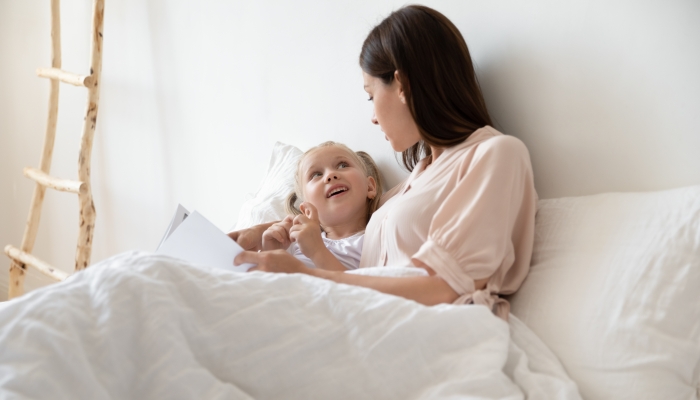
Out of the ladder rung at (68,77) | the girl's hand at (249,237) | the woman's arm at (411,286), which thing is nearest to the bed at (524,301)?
the woman's arm at (411,286)

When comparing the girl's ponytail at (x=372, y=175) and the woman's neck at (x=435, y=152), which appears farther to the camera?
the girl's ponytail at (x=372, y=175)

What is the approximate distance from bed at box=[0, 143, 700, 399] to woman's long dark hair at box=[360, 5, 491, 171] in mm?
349

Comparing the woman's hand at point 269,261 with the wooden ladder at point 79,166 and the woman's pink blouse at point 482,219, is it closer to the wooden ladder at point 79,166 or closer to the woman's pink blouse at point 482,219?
the woman's pink blouse at point 482,219

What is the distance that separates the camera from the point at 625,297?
827mm

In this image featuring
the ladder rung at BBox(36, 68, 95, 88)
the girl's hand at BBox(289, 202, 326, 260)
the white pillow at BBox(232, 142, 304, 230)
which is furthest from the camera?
the ladder rung at BBox(36, 68, 95, 88)

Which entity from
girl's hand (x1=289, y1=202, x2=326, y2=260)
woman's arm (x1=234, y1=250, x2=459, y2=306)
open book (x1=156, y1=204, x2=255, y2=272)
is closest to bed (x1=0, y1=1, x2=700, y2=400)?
woman's arm (x1=234, y1=250, x2=459, y2=306)

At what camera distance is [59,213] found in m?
→ 2.89

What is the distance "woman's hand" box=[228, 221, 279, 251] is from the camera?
1.38m

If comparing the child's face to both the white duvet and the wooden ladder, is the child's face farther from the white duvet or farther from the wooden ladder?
the wooden ladder

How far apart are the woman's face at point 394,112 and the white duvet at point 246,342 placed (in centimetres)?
47

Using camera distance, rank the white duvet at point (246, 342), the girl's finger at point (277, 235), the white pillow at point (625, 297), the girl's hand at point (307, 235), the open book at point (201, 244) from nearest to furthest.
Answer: the white duvet at point (246, 342) → the white pillow at point (625, 297) → the open book at point (201, 244) → the girl's hand at point (307, 235) → the girl's finger at point (277, 235)

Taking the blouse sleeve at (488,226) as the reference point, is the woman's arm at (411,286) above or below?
below

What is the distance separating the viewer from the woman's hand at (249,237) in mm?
1380

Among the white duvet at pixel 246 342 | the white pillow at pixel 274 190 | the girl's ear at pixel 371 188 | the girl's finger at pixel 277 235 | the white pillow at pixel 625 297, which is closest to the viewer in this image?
the white duvet at pixel 246 342
